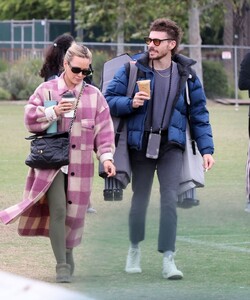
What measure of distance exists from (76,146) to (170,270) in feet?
3.54

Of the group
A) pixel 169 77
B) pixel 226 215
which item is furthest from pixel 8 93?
pixel 169 77

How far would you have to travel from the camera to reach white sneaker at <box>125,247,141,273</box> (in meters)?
8.10

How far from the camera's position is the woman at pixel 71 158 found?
774cm

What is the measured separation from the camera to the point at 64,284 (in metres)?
7.73

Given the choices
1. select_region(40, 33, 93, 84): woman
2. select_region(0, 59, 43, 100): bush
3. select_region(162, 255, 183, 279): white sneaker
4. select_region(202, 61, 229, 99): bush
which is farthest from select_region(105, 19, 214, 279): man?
select_region(202, 61, 229, 99): bush

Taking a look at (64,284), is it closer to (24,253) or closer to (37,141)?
(37,141)

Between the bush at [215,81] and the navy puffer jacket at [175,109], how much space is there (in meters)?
33.5

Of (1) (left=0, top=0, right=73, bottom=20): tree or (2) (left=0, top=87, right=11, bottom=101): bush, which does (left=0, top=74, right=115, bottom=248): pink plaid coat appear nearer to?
(2) (left=0, top=87, right=11, bottom=101): bush

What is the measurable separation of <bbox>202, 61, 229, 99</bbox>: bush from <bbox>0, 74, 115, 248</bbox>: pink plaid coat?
33.8 metres

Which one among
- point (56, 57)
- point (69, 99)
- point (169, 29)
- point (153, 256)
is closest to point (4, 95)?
point (56, 57)

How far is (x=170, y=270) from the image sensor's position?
26.0ft

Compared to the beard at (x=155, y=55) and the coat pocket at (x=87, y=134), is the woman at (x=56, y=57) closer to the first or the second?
the beard at (x=155, y=55)

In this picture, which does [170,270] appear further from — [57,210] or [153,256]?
[57,210]

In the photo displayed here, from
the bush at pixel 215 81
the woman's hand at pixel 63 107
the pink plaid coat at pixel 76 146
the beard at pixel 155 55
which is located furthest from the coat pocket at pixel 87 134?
the bush at pixel 215 81
